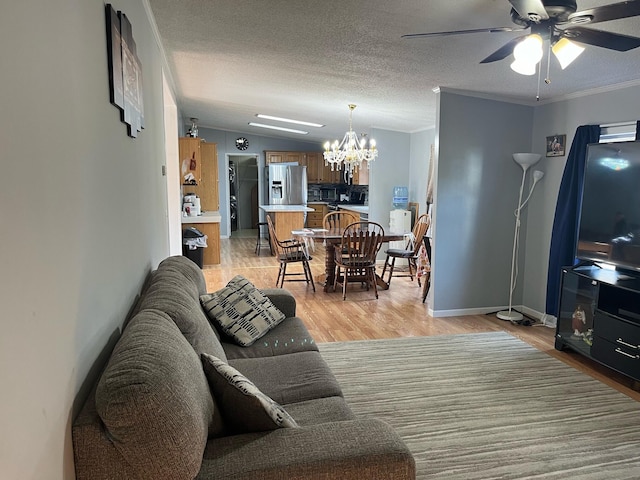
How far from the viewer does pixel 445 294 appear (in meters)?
4.60

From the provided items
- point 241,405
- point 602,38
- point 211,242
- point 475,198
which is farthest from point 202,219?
point 602,38

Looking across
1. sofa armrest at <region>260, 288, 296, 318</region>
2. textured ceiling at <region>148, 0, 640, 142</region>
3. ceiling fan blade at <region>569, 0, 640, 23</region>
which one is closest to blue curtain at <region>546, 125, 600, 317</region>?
textured ceiling at <region>148, 0, 640, 142</region>

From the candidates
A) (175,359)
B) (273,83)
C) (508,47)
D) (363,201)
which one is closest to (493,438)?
(175,359)

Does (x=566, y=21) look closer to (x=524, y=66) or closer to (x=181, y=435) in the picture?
(x=524, y=66)

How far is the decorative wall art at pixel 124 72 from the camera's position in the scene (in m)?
1.79

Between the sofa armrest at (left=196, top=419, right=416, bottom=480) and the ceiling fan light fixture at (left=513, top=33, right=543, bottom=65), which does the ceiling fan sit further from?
the sofa armrest at (left=196, top=419, right=416, bottom=480)

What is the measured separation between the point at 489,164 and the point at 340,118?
281 cm

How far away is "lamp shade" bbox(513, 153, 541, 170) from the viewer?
14.2 ft

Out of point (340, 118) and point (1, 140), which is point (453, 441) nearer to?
point (1, 140)

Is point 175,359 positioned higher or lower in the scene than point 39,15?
lower

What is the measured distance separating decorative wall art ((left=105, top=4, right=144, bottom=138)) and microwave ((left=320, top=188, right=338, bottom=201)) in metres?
8.46

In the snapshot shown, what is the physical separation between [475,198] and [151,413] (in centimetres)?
404

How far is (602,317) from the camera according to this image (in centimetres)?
319

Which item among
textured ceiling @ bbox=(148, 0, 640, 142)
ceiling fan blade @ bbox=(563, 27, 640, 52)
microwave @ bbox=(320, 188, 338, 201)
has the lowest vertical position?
microwave @ bbox=(320, 188, 338, 201)
